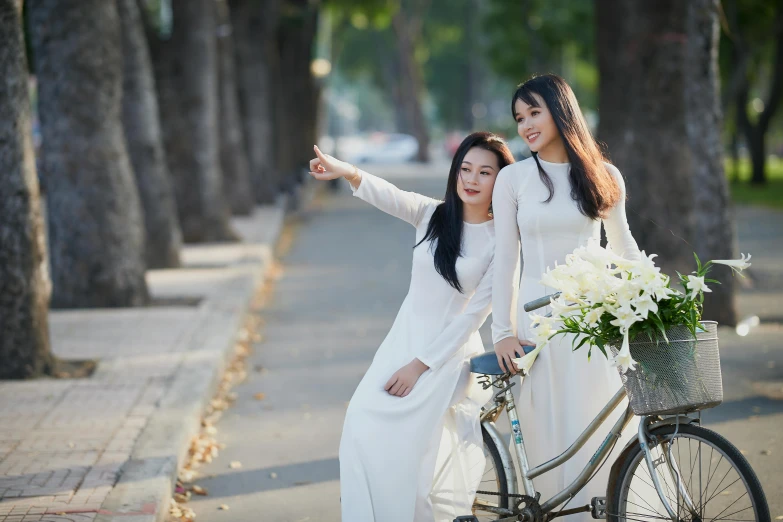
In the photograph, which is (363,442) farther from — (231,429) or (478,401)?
(231,429)

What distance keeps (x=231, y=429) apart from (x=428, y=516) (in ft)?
10.4

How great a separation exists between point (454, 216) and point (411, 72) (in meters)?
51.7

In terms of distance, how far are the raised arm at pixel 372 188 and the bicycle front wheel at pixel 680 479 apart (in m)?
1.39

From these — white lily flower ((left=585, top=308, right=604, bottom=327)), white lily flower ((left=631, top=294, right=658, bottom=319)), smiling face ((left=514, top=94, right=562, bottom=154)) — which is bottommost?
white lily flower ((left=585, top=308, right=604, bottom=327))

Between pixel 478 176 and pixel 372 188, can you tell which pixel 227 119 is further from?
pixel 478 176

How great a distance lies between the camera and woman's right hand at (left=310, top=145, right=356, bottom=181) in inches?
187

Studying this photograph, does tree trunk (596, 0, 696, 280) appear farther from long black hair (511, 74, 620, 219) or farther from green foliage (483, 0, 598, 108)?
green foliage (483, 0, 598, 108)

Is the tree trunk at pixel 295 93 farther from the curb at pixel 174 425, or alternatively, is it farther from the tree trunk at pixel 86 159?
the curb at pixel 174 425

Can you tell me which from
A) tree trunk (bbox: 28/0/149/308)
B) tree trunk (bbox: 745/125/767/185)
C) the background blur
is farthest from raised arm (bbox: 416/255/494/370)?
tree trunk (bbox: 745/125/767/185)

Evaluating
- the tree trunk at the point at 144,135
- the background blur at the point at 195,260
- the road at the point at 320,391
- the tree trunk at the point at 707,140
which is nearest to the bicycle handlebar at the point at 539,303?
the background blur at the point at 195,260

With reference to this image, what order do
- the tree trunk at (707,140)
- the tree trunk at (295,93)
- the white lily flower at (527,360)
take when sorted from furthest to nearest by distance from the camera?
the tree trunk at (295,93), the tree trunk at (707,140), the white lily flower at (527,360)

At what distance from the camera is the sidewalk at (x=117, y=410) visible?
543 centimetres

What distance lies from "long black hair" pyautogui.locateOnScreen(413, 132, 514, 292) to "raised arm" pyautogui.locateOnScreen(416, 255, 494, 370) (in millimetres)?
94

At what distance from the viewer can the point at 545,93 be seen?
437 centimetres
